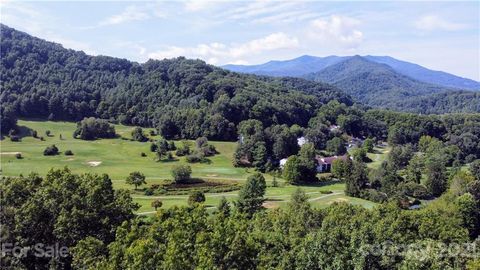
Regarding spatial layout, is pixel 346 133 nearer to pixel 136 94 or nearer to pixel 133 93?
pixel 136 94

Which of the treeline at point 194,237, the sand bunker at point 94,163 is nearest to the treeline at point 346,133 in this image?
the sand bunker at point 94,163

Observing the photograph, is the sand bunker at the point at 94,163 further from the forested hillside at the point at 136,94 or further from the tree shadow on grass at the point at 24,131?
the forested hillside at the point at 136,94

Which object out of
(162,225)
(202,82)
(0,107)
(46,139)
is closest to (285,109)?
(202,82)

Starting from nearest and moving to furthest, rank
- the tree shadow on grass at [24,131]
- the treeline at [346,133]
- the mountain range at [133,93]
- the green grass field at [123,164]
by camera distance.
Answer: the green grass field at [123,164], the treeline at [346,133], the tree shadow on grass at [24,131], the mountain range at [133,93]

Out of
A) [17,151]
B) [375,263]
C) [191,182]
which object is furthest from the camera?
[17,151]

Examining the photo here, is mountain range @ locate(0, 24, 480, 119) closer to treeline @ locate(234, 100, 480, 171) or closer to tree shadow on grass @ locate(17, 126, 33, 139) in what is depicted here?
tree shadow on grass @ locate(17, 126, 33, 139)

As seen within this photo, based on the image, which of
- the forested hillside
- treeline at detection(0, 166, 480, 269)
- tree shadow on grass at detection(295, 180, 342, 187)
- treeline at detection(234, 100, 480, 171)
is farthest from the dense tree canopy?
the forested hillside

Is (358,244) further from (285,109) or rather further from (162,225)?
(285,109)
